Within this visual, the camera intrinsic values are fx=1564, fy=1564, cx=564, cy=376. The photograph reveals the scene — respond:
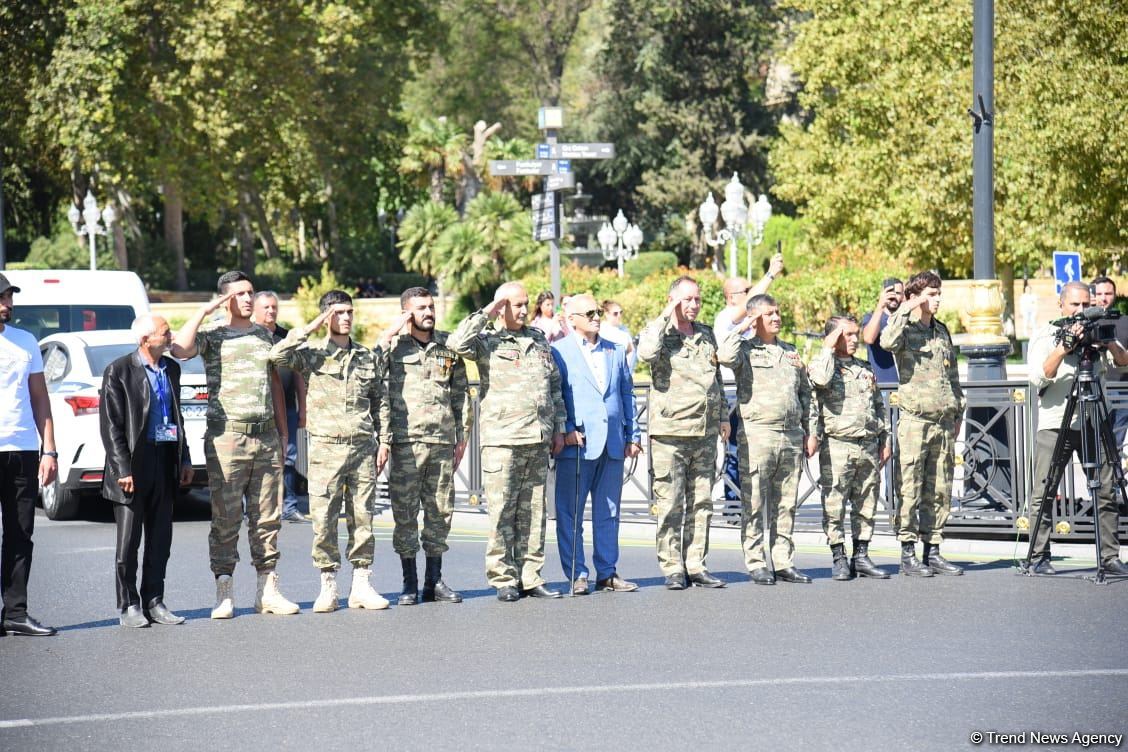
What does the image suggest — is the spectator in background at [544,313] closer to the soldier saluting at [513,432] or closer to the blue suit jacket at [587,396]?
the blue suit jacket at [587,396]

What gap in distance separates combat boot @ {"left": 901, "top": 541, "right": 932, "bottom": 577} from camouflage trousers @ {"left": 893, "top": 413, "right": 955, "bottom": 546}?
0.06 m

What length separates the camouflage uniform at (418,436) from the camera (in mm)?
9609

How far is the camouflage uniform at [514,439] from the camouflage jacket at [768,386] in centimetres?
133

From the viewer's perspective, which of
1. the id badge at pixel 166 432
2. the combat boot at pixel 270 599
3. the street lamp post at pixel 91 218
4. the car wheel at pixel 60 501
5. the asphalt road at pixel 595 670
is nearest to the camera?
the asphalt road at pixel 595 670

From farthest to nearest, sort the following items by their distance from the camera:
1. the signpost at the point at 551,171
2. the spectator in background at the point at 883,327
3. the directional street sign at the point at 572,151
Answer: the directional street sign at the point at 572,151 < the signpost at the point at 551,171 < the spectator in background at the point at 883,327

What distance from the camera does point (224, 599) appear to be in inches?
362

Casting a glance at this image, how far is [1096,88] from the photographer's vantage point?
3073 cm

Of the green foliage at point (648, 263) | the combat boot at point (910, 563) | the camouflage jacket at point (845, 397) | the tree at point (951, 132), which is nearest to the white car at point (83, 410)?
the camouflage jacket at point (845, 397)

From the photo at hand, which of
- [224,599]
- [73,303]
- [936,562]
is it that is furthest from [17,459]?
[73,303]

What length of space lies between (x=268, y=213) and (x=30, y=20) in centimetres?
2898

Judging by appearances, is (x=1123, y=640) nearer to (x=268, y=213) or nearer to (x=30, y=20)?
(x=30, y=20)

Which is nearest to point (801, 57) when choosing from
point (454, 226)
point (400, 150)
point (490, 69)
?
point (454, 226)

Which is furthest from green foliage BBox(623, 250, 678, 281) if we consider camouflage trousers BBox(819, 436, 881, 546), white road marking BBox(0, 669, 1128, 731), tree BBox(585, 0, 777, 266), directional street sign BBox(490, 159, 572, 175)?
white road marking BBox(0, 669, 1128, 731)

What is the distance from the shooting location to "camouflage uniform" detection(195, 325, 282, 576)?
9.04 m
